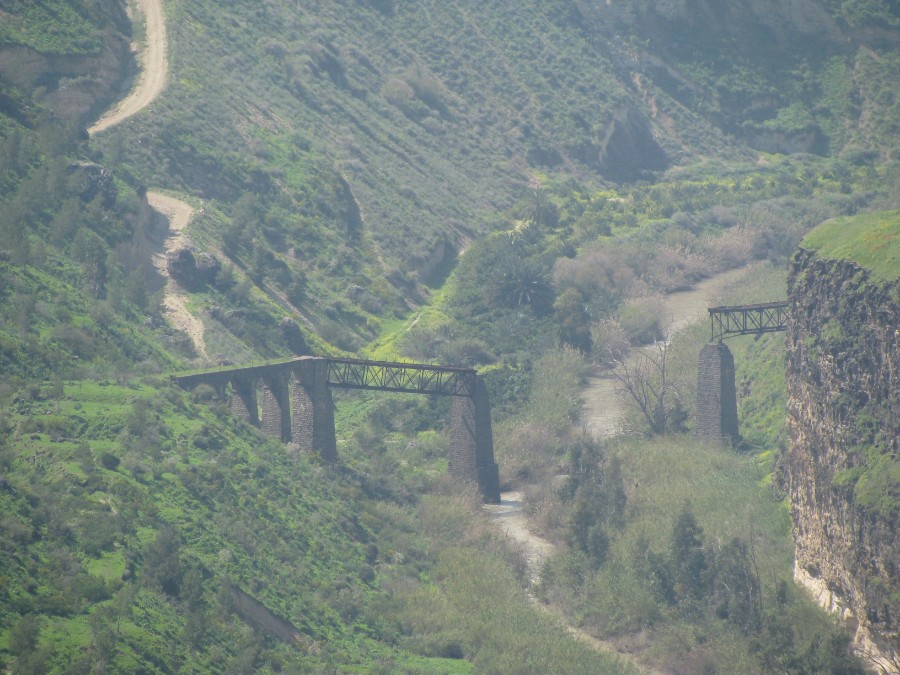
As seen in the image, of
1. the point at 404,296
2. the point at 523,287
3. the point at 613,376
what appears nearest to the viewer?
the point at 613,376

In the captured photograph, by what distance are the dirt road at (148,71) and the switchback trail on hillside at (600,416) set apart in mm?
34910

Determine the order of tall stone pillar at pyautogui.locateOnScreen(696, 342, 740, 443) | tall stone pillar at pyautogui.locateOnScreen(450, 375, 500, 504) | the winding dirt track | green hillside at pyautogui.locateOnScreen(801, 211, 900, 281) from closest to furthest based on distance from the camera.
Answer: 1. green hillside at pyautogui.locateOnScreen(801, 211, 900, 281)
2. tall stone pillar at pyautogui.locateOnScreen(450, 375, 500, 504)
3. tall stone pillar at pyautogui.locateOnScreen(696, 342, 740, 443)
4. the winding dirt track

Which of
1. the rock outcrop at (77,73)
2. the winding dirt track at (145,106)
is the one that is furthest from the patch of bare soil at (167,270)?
the rock outcrop at (77,73)

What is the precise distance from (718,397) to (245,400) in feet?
76.7

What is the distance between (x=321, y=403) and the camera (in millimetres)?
61375

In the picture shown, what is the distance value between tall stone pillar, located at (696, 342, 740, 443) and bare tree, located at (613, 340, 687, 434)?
2182 millimetres

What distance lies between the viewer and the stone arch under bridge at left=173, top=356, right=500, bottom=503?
60.3m

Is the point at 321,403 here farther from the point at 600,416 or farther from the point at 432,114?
the point at 432,114

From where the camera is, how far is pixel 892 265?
45188mm

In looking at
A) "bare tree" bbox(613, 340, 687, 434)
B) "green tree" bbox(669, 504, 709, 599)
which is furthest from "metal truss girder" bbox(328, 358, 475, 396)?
"green tree" bbox(669, 504, 709, 599)

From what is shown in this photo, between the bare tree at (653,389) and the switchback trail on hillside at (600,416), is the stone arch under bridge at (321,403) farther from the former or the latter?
the bare tree at (653,389)

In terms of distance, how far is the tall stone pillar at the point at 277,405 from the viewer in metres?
60.8

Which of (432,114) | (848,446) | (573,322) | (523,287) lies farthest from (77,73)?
(848,446)

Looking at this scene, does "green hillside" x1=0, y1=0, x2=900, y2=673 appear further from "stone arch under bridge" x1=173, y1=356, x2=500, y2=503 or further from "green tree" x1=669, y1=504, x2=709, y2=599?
"stone arch under bridge" x1=173, y1=356, x2=500, y2=503
